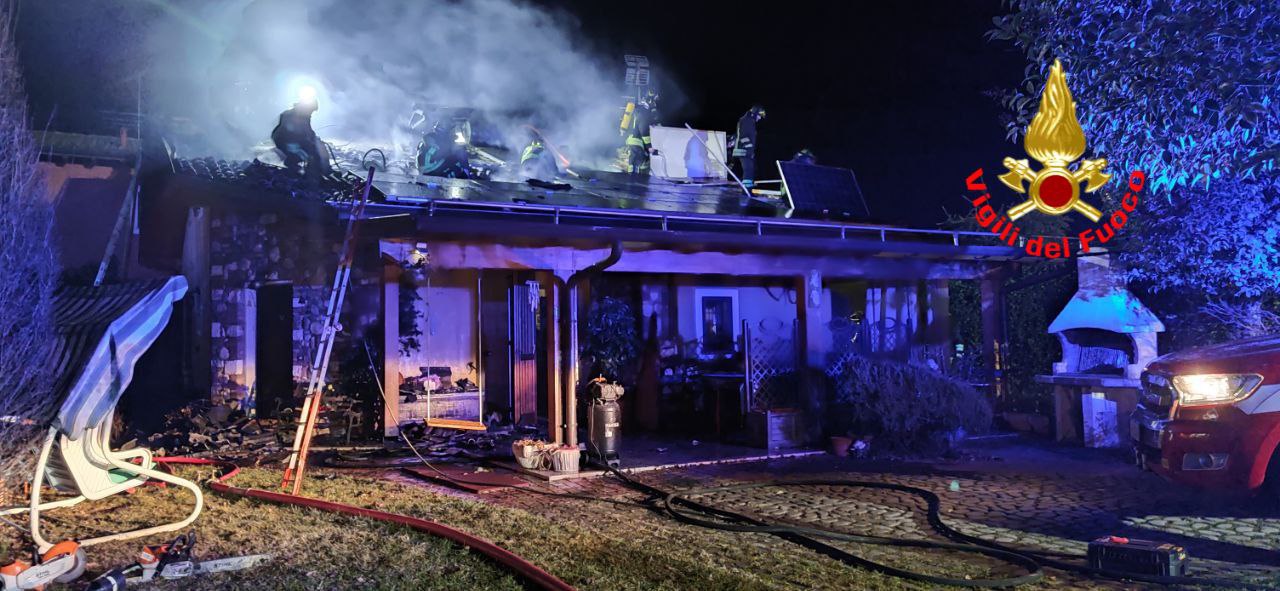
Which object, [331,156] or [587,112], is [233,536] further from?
[587,112]

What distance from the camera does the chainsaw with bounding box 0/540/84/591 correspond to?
14.5 ft

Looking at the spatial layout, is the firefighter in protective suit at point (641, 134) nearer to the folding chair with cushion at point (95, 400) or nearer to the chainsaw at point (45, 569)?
the folding chair with cushion at point (95, 400)

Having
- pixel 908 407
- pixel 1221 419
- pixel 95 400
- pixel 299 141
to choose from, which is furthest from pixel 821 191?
pixel 95 400

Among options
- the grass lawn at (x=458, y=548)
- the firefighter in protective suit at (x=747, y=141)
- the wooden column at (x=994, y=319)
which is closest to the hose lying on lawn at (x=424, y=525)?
the grass lawn at (x=458, y=548)

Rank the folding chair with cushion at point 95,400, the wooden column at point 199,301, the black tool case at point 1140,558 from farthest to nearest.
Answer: the wooden column at point 199,301 < the folding chair with cushion at point 95,400 < the black tool case at point 1140,558

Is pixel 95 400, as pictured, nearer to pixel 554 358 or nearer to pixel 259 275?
pixel 554 358

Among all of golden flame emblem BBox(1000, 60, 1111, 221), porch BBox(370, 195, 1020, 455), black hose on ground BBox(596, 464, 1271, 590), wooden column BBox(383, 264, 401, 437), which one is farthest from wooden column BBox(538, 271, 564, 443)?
golden flame emblem BBox(1000, 60, 1111, 221)

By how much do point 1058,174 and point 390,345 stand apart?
27.9ft

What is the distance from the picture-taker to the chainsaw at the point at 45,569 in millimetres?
4418

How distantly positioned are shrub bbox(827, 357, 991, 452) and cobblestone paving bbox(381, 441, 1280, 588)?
702 mm

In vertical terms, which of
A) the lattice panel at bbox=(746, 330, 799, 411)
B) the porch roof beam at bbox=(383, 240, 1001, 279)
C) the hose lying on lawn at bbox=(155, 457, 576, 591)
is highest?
the porch roof beam at bbox=(383, 240, 1001, 279)

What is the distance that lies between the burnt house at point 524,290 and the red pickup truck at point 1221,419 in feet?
17.0

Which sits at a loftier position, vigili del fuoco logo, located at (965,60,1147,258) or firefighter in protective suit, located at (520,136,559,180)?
firefighter in protective suit, located at (520,136,559,180)

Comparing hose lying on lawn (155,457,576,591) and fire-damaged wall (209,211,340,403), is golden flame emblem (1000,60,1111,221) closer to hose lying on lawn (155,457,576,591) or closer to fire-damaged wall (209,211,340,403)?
hose lying on lawn (155,457,576,591)
